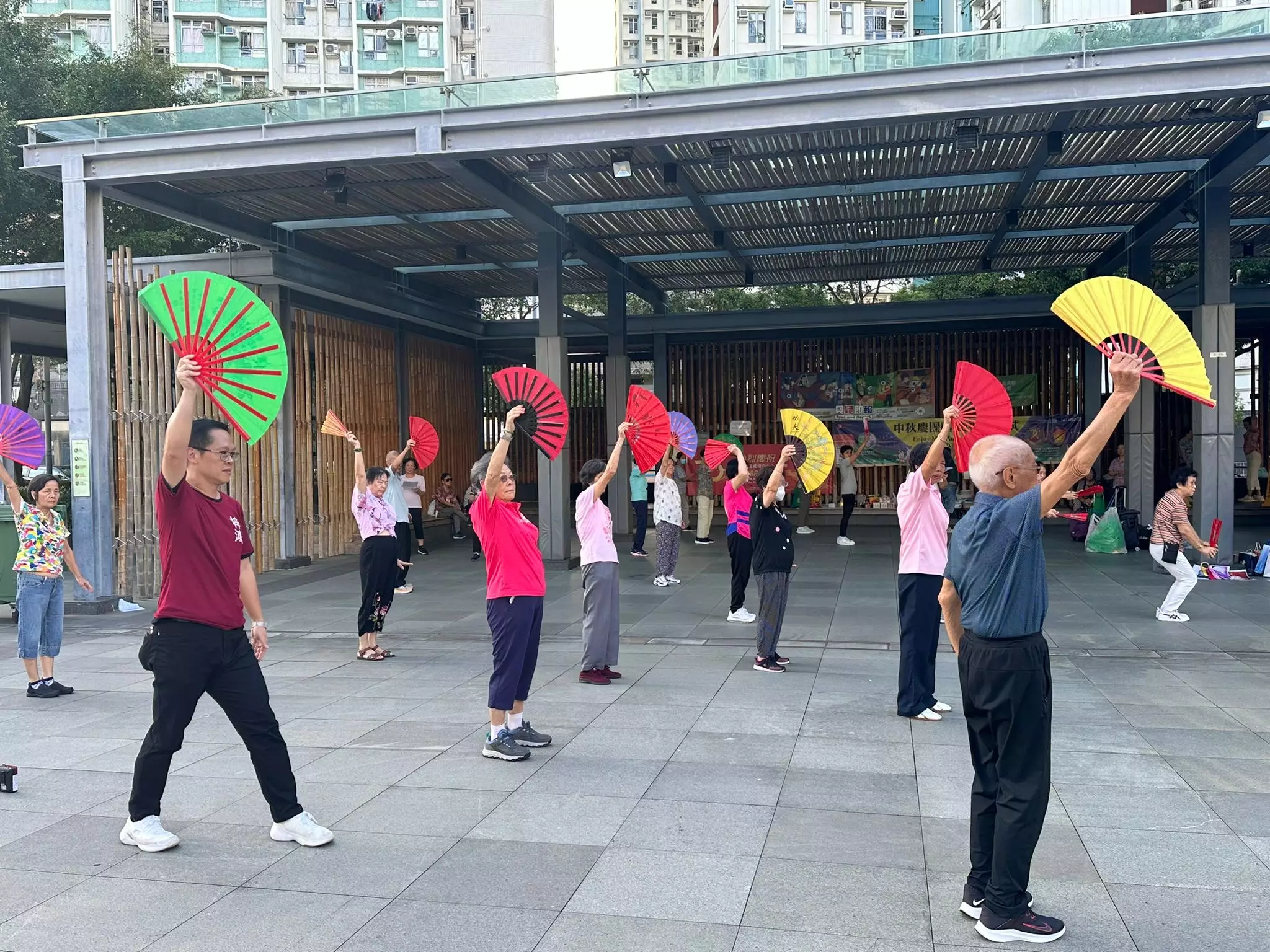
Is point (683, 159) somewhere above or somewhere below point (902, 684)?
above

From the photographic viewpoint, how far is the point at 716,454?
1028 centimetres

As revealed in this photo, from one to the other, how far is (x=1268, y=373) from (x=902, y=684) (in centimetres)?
1799

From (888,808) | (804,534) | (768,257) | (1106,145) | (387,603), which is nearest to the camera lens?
(888,808)

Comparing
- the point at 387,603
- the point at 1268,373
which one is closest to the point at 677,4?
the point at 1268,373

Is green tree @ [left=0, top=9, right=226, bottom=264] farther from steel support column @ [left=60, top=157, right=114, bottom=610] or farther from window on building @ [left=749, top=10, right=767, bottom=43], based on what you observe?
window on building @ [left=749, top=10, right=767, bottom=43]

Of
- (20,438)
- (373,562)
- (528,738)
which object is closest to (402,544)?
(373,562)

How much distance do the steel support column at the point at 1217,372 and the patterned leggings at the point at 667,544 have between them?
6.50m

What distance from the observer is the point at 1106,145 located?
11.5 meters

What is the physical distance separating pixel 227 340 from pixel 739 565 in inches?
257

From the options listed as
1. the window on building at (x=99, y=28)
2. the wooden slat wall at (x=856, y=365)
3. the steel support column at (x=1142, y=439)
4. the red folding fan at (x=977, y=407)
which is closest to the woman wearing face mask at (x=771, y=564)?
the red folding fan at (x=977, y=407)

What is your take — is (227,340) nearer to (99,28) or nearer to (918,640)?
(918,640)

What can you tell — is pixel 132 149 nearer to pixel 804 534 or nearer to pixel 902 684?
pixel 902 684

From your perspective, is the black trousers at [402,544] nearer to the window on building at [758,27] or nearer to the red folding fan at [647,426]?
the red folding fan at [647,426]

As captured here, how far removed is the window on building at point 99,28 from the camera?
55188mm
